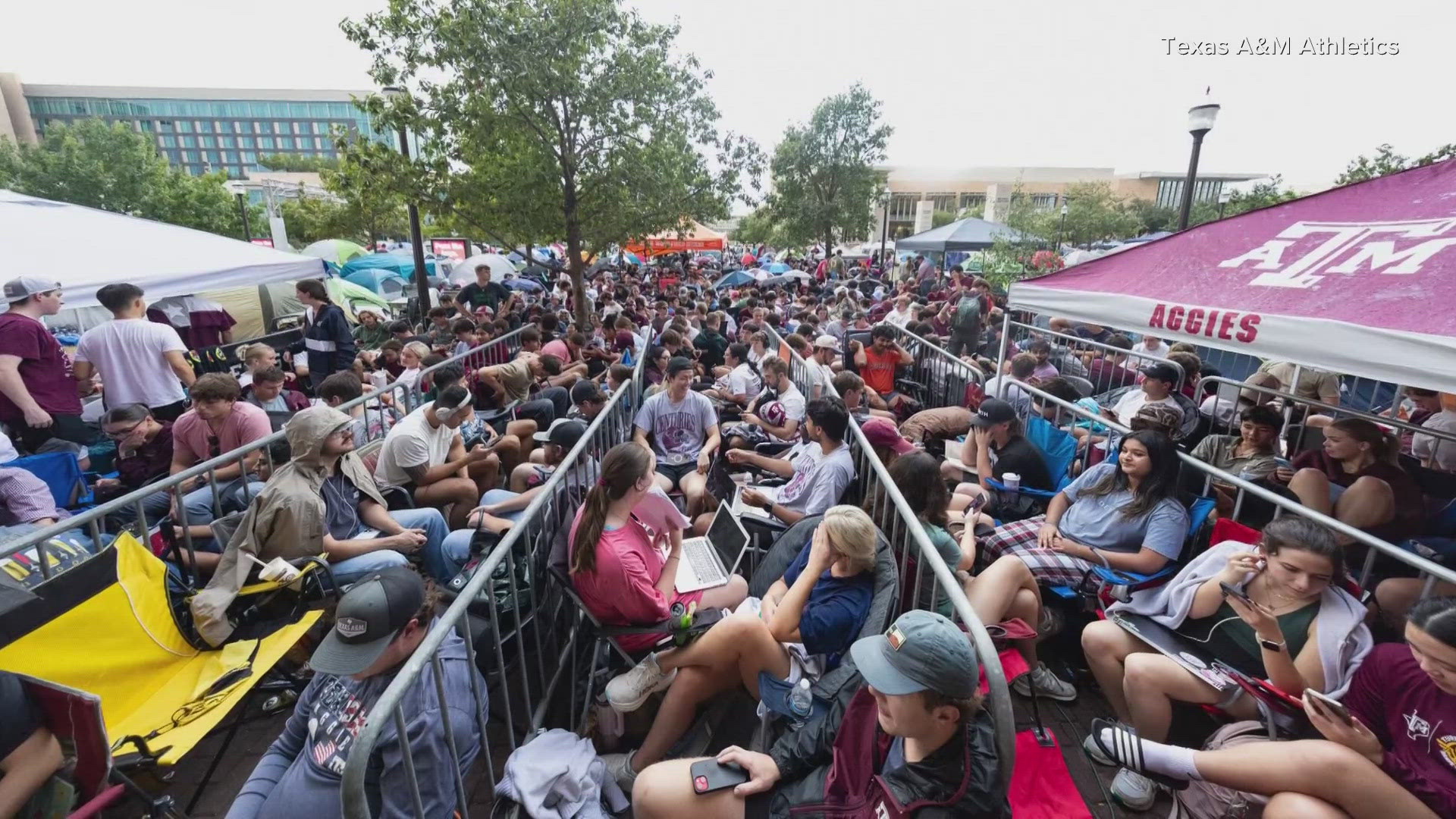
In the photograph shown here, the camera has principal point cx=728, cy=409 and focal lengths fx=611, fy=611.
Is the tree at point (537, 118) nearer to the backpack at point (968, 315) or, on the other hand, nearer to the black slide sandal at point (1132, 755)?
the backpack at point (968, 315)

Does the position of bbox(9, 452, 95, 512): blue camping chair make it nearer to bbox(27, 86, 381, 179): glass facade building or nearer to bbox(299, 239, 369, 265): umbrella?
bbox(299, 239, 369, 265): umbrella

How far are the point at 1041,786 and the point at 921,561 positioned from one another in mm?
942

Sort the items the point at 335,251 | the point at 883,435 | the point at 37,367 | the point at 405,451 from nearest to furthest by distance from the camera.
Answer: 1. the point at 883,435
2. the point at 405,451
3. the point at 37,367
4. the point at 335,251

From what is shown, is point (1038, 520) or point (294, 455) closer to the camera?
point (294, 455)

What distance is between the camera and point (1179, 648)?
120 inches

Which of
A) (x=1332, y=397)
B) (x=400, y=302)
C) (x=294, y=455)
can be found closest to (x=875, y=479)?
(x=294, y=455)

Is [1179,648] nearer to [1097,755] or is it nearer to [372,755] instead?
[1097,755]

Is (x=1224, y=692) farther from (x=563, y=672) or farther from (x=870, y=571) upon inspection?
(x=563, y=672)

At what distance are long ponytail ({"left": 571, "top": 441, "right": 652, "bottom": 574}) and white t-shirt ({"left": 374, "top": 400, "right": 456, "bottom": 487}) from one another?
2.37m

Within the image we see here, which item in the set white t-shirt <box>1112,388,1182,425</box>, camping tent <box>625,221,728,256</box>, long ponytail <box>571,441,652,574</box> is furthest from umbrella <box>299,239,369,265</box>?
white t-shirt <box>1112,388,1182,425</box>

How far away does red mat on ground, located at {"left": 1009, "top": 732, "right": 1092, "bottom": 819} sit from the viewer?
2.27 m

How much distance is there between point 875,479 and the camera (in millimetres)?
3809

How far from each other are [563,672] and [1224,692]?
11.0 feet

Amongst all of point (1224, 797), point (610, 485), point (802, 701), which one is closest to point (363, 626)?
point (610, 485)
